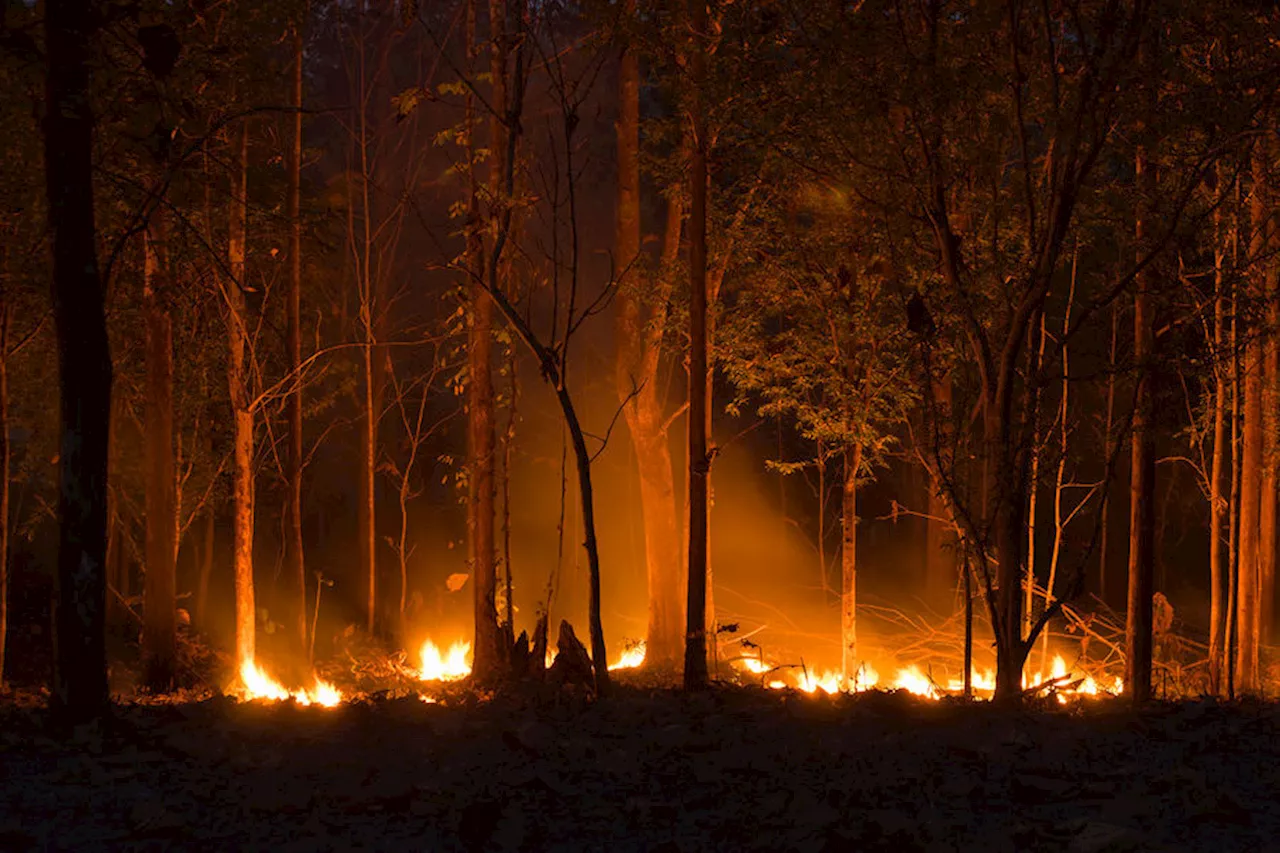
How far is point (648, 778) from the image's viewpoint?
18.5 feet

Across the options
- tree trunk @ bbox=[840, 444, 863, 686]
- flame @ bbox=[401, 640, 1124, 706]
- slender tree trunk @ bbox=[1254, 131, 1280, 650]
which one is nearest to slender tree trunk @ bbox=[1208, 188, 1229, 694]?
slender tree trunk @ bbox=[1254, 131, 1280, 650]

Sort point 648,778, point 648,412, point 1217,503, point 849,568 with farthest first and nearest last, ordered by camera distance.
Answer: point 648,412 → point 849,568 → point 1217,503 → point 648,778

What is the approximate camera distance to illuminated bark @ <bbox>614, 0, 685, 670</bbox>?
19.0m

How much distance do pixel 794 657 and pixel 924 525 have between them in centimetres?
1389

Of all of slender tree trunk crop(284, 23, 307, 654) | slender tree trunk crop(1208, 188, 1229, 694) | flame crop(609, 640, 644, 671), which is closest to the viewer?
slender tree trunk crop(1208, 188, 1229, 694)

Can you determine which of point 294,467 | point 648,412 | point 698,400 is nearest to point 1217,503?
point 698,400

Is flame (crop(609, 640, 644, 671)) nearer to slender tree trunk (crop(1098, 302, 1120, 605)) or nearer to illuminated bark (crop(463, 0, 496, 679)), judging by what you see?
illuminated bark (crop(463, 0, 496, 679))

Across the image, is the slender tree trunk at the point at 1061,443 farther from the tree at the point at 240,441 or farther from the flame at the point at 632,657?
the tree at the point at 240,441

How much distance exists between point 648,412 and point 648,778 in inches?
541

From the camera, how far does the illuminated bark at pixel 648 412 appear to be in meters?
19.0

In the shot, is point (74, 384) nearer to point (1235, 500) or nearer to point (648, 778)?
point (648, 778)

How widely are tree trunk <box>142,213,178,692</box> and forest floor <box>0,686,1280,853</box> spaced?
7.49m

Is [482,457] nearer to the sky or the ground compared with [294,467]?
nearer to the ground

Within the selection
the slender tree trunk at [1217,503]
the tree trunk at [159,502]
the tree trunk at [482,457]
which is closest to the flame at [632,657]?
the tree trunk at [482,457]
